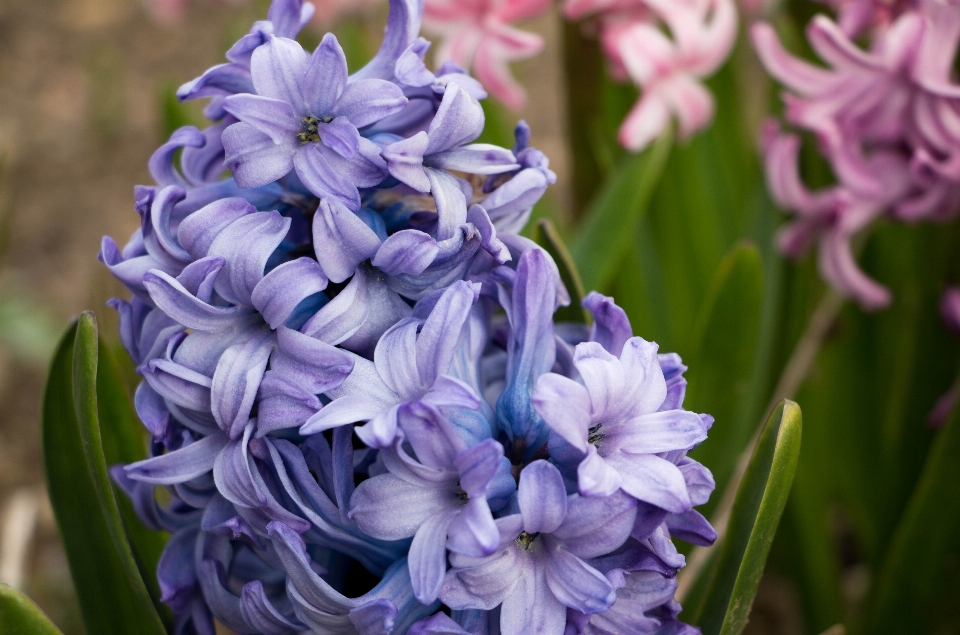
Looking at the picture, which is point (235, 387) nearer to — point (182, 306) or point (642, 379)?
point (182, 306)

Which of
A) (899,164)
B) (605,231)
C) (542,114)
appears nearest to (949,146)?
(899,164)

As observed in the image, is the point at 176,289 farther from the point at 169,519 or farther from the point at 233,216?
the point at 169,519

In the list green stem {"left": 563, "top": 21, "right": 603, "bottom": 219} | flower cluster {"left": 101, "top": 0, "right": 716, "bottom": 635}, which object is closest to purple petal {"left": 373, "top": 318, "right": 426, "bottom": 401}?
flower cluster {"left": 101, "top": 0, "right": 716, "bottom": 635}

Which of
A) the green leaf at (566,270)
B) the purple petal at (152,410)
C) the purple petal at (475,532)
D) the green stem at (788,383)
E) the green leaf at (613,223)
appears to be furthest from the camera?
the green leaf at (613,223)

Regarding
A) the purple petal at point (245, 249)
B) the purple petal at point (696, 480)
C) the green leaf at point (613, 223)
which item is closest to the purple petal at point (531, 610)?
the purple petal at point (696, 480)

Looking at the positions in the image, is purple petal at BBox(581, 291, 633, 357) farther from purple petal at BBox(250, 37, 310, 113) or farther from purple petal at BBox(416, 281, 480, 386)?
purple petal at BBox(250, 37, 310, 113)

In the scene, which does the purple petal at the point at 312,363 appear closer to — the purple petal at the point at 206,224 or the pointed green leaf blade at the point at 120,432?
the purple petal at the point at 206,224

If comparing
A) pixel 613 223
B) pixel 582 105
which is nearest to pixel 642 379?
pixel 613 223
